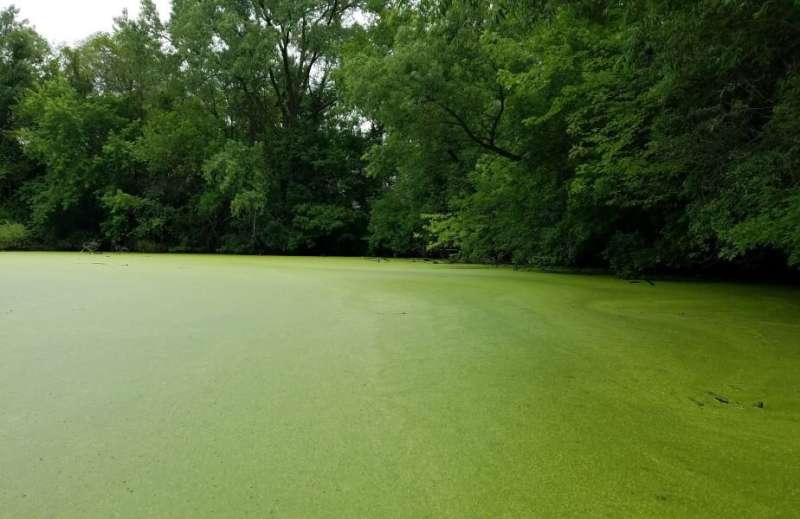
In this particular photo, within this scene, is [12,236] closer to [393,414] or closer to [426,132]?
[426,132]

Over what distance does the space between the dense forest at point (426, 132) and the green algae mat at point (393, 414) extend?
140cm

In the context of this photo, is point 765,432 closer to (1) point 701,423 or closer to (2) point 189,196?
(1) point 701,423

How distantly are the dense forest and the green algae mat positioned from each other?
1400 mm

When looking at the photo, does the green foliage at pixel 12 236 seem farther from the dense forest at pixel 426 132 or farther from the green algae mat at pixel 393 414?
the green algae mat at pixel 393 414

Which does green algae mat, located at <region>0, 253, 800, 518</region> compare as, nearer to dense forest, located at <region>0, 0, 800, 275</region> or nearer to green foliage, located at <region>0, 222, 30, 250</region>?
dense forest, located at <region>0, 0, 800, 275</region>

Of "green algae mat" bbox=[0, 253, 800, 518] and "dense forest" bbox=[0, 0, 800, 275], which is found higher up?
"dense forest" bbox=[0, 0, 800, 275]

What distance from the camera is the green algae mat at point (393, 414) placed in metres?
0.80

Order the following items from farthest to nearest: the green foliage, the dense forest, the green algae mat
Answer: the green foliage → the dense forest → the green algae mat

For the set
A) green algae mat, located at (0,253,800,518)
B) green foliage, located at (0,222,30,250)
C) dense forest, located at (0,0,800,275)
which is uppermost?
dense forest, located at (0,0,800,275)

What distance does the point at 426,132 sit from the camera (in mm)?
6410

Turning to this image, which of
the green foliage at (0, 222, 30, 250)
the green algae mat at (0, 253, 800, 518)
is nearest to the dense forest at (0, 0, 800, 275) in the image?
the green foliage at (0, 222, 30, 250)

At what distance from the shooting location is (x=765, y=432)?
1.10 m

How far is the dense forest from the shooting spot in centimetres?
281

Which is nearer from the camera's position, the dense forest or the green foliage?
the dense forest
